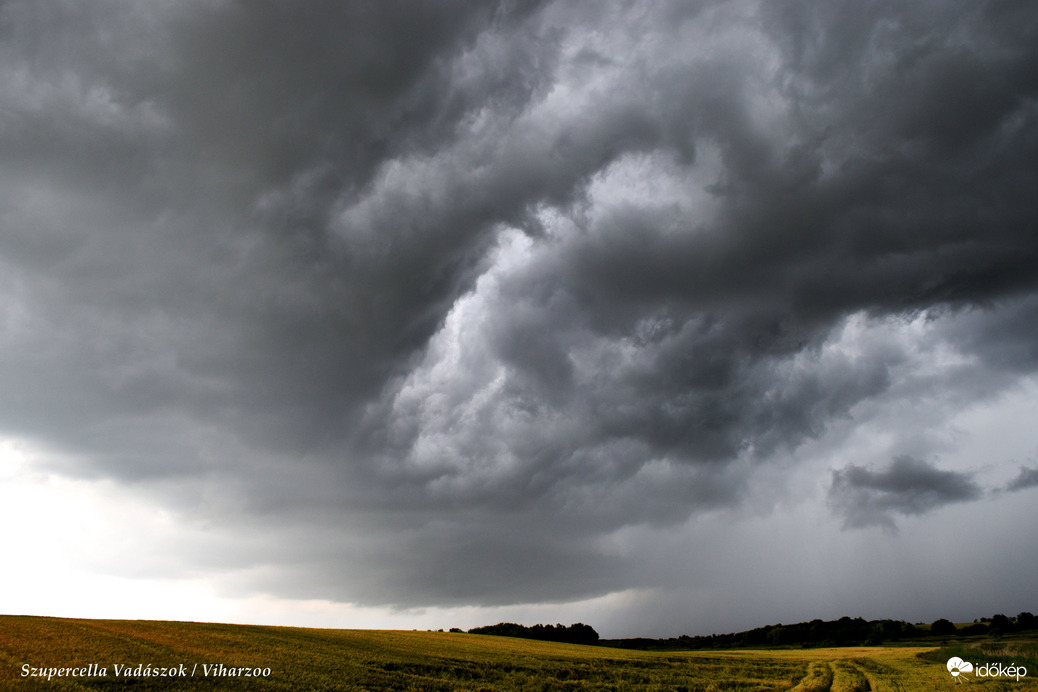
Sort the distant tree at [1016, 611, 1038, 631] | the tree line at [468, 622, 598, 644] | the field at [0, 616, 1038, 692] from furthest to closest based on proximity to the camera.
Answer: the tree line at [468, 622, 598, 644] → the distant tree at [1016, 611, 1038, 631] → the field at [0, 616, 1038, 692]

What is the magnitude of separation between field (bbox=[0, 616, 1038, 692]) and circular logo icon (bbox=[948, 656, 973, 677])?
0.91 meters

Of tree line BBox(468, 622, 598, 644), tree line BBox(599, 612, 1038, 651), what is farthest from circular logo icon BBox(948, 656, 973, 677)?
tree line BBox(468, 622, 598, 644)

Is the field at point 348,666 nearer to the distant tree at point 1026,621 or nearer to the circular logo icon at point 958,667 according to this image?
the circular logo icon at point 958,667

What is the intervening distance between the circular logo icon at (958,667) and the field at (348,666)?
0.91m

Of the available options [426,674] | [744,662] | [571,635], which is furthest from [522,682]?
[571,635]

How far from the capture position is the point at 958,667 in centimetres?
5594

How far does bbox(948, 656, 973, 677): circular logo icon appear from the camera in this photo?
5359cm

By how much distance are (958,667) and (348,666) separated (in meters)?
57.2

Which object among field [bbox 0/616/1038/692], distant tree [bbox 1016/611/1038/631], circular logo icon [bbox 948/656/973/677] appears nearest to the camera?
field [bbox 0/616/1038/692]

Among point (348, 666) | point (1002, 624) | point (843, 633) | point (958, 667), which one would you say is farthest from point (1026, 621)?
point (348, 666)

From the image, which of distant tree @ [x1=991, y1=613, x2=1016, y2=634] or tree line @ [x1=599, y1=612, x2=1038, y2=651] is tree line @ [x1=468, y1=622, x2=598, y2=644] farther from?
distant tree @ [x1=991, y1=613, x2=1016, y2=634]

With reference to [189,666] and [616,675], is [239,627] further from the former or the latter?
[616,675]

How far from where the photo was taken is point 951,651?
72188 mm

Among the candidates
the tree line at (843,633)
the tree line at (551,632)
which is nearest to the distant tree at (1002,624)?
the tree line at (843,633)
